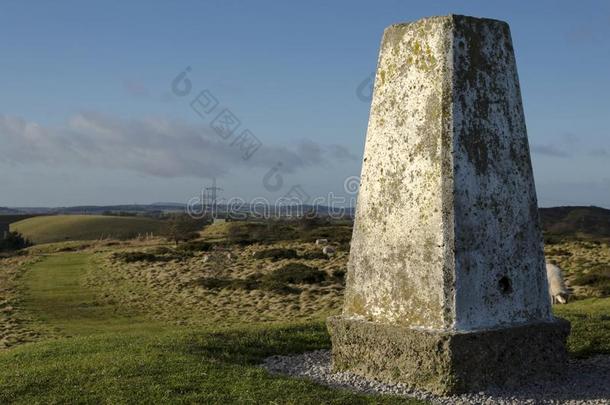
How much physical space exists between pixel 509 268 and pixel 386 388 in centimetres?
185

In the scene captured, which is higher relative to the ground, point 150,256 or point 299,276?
point 150,256

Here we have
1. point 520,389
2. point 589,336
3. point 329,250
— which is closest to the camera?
point 520,389

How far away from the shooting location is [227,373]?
8070 mm

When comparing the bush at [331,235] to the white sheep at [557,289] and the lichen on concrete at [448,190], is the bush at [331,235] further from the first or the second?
the lichen on concrete at [448,190]

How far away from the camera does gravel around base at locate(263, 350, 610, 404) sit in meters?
7.22

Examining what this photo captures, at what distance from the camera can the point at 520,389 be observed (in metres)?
7.55

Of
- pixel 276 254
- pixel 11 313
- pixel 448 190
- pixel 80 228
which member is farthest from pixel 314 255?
pixel 80 228

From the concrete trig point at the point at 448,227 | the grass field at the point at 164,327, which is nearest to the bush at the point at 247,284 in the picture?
the grass field at the point at 164,327

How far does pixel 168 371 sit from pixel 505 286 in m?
3.93

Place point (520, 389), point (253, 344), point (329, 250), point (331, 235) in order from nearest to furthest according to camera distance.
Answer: point (520, 389), point (253, 344), point (329, 250), point (331, 235)

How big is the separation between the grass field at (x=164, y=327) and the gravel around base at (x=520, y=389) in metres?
0.36

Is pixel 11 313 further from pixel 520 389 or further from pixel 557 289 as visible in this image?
pixel 520 389

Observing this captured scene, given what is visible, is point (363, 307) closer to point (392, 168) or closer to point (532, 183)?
point (392, 168)

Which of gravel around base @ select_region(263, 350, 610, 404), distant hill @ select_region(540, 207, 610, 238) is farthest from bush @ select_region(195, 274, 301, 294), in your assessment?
distant hill @ select_region(540, 207, 610, 238)
